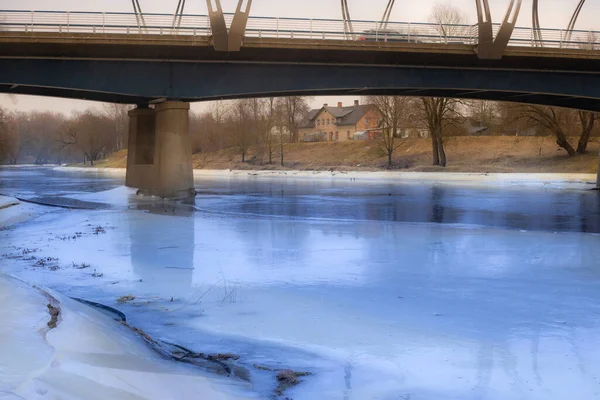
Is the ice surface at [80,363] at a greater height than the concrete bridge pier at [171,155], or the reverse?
the concrete bridge pier at [171,155]

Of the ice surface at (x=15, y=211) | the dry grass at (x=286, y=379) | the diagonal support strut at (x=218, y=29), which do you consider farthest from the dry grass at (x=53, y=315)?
the diagonal support strut at (x=218, y=29)

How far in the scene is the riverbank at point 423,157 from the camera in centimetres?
7256

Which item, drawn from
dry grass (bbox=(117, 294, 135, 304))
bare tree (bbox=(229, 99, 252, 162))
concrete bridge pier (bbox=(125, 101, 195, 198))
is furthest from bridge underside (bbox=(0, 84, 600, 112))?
bare tree (bbox=(229, 99, 252, 162))

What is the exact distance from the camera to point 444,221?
2403cm

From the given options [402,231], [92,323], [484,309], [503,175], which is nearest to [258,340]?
[92,323]

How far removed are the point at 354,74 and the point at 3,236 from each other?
24559 mm

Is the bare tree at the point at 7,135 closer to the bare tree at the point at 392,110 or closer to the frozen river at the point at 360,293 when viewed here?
the bare tree at the point at 392,110

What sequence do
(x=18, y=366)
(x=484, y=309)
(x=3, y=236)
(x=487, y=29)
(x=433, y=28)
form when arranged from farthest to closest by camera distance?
1. (x=433, y=28)
2. (x=487, y=29)
3. (x=3, y=236)
4. (x=484, y=309)
5. (x=18, y=366)

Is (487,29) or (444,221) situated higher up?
(487,29)

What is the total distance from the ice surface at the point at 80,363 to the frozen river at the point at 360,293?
0.73 metres

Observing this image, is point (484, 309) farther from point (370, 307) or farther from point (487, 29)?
point (487, 29)

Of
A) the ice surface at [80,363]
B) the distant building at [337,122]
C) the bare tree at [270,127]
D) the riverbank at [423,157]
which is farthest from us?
the distant building at [337,122]

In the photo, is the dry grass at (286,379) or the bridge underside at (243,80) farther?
the bridge underside at (243,80)

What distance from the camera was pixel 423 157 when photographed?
84.1 metres
